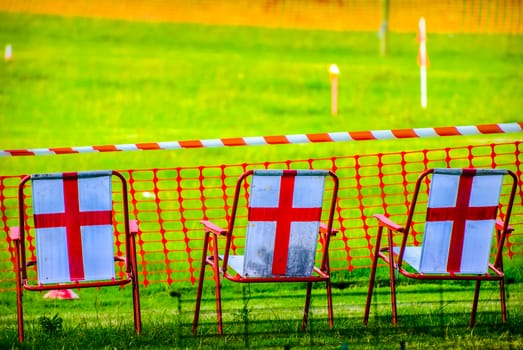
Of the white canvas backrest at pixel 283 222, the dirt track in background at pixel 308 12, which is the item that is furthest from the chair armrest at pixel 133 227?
the dirt track in background at pixel 308 12

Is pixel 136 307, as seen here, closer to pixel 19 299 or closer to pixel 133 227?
pixel 133 227

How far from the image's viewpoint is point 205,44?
34.6m

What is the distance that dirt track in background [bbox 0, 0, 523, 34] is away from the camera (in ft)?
129

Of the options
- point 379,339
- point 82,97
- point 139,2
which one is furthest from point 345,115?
point 139,2

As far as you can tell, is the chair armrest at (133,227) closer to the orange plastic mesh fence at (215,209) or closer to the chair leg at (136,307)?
the chair leg at (136,307)

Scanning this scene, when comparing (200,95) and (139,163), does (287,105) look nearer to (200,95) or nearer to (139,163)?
(200,95)

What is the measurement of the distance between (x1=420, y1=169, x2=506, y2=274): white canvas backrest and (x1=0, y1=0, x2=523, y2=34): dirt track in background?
31.9 meters

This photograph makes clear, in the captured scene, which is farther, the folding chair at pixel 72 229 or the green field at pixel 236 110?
the green field at pixel 236 110

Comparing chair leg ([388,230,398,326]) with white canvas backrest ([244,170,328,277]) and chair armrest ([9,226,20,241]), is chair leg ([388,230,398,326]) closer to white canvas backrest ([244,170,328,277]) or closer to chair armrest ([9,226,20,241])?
white canvas backrest ([244,170,328,277])

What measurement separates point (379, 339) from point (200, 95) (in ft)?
63.3

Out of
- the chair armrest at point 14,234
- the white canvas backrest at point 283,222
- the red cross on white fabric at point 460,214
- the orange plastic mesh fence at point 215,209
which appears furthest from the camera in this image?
the orange plastic mesh fence at point 215,209

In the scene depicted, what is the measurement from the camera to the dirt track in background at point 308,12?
39.4m

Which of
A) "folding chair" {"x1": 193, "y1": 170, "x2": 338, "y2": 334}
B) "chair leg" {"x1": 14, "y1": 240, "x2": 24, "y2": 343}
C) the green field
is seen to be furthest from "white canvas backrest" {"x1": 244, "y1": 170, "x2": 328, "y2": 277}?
"chair leg" {"x1": 14, "y1": 240, "x2": 24, "y2": 343}

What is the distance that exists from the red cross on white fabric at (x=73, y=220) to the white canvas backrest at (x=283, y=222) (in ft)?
2.95
